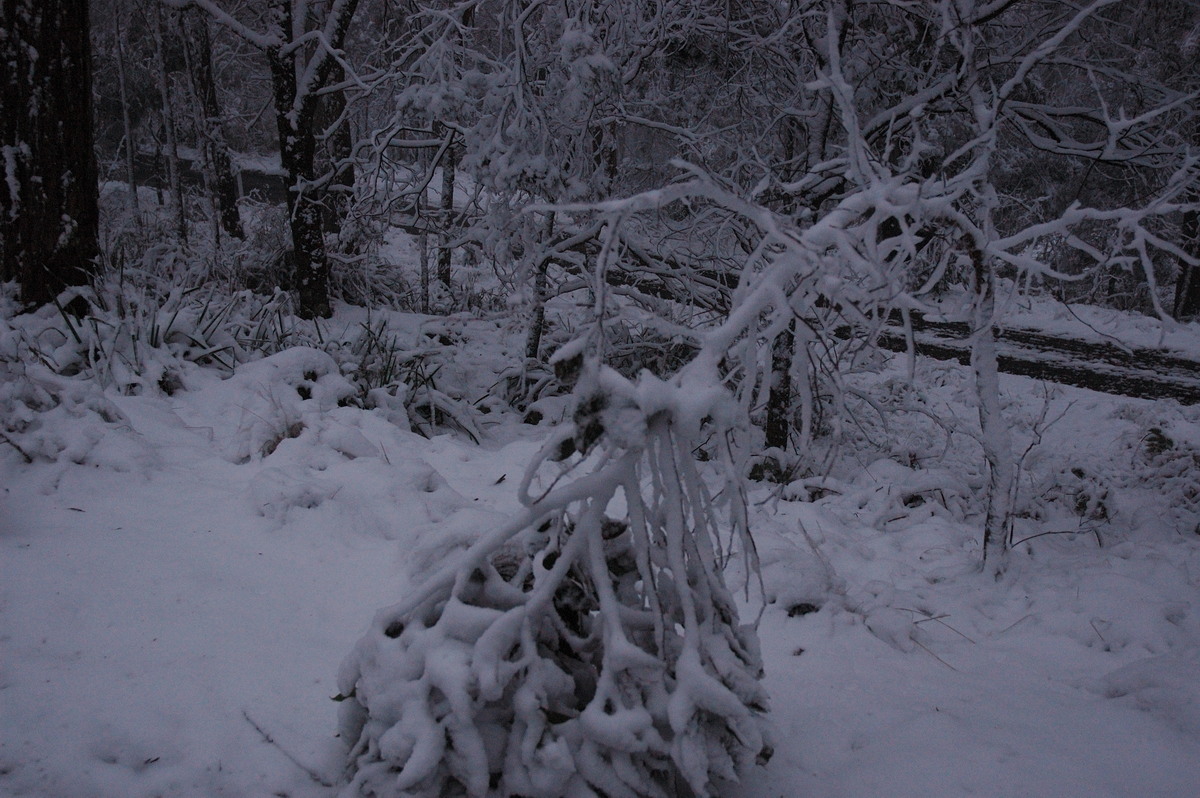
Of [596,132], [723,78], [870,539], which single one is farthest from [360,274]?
[870,539]

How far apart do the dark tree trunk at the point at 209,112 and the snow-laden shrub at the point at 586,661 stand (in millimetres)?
11549

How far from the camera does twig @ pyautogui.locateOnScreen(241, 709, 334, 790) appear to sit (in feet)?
5.24

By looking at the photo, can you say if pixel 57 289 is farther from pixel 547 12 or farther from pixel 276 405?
pixel 547 12

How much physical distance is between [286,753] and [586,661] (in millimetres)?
804

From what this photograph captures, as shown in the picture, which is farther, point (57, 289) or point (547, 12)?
point (547, 12)

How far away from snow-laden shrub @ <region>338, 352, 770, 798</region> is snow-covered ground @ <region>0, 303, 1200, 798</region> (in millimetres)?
375

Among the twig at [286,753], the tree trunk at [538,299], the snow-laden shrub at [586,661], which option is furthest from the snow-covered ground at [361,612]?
the tree trunk at [538,299]

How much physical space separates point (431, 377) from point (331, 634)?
3.69 metres

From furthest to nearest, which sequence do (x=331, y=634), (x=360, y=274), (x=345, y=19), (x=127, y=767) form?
(x=360, y=274)
(x=345, y=19)
(x=331, y=634)
(x=127, y=767)

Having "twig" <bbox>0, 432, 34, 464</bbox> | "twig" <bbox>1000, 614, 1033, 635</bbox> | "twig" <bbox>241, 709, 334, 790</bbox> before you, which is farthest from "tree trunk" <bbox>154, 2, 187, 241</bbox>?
"twig" <bbox>1000, 614, 1033, 635</bbox>

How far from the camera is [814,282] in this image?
171cm

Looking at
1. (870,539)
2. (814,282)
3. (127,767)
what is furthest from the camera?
(870,539)

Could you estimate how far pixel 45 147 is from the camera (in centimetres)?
443

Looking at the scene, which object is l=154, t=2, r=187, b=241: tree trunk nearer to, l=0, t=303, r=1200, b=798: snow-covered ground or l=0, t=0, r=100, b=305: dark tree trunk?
l=0, t=0, r=100, b=305: dark tree trunk
